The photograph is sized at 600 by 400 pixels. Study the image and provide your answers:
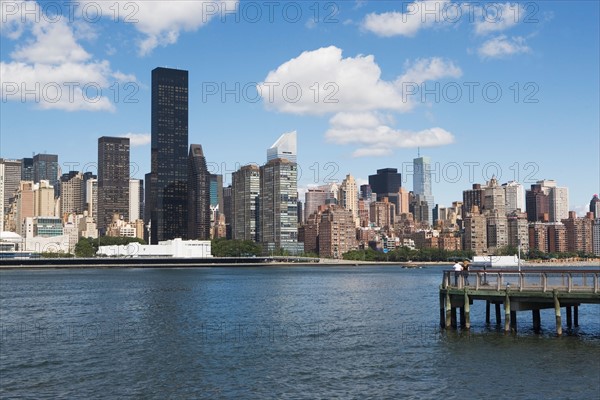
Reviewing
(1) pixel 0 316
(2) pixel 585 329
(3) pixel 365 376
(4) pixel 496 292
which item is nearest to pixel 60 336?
(1) pixel 0 316

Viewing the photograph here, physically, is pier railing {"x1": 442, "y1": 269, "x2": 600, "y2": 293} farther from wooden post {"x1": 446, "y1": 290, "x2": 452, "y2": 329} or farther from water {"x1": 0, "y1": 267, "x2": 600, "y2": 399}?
water {"x1": 0, "y1": 267, "x2": 600, "y2": 399}

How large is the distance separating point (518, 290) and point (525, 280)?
1295mm

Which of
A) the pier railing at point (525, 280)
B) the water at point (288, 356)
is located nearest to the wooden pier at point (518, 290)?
the pier railing at point (525, 280)

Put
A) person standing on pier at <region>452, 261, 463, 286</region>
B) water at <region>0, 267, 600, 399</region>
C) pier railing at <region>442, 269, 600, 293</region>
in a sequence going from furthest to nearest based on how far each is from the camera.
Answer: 1. person standing on pier at <region>452, 261, 463, 286</region>
2. pier railing at <region>442, 269, 600, 293</region>
3. water at <region>0, 267, 600, 399</region>

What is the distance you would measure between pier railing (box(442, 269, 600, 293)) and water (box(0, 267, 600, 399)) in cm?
396

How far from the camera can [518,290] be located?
178ft

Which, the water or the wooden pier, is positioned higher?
the wooden pier

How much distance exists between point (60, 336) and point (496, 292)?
1455 inches

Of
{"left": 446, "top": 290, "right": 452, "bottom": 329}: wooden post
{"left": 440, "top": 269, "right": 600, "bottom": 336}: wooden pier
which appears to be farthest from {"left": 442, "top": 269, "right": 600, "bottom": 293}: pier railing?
{"left": 446, "top": 290, "right": 452, "bottom": 329}: wooden post

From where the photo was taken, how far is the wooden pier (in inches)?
2066

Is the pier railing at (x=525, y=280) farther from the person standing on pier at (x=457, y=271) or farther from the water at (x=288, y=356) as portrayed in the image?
the water at (x=288, y=356)

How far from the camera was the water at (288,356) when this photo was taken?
40.0 m

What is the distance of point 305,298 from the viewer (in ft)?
352

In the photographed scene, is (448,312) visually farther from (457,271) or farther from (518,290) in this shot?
(518,290)
